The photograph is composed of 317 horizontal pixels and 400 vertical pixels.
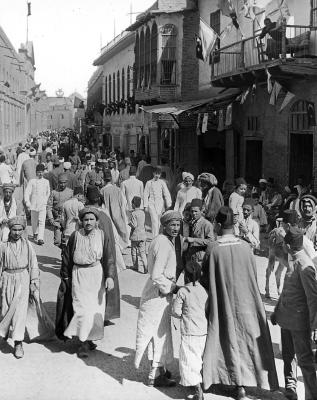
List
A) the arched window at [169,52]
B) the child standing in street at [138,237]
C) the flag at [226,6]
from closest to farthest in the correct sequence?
the child standing in street at [138,237] < the flag at [226,6] < the arched window at [169,52]

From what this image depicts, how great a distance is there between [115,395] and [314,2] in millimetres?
11211

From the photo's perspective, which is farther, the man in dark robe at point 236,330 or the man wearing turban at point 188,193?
the man wearing turban at point 188,193

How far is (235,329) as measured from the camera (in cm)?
528

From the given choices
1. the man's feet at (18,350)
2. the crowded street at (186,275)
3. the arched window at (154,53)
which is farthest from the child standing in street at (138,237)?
the arched window at (154,53)

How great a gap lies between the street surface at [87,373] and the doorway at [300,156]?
8.36m

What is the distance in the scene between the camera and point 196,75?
23.3m

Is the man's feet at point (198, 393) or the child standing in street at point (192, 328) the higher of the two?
the child standing in street at point (192, 328)

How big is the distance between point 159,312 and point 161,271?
37cm

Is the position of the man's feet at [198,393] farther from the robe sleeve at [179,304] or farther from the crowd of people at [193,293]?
the robe sleeve at [179,304]

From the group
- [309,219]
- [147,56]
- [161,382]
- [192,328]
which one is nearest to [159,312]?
[192,328]

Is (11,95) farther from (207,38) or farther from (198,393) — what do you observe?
(198,393)

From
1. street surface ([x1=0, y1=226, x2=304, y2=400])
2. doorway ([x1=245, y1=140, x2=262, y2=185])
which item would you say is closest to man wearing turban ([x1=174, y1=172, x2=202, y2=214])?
street surface ([x1=0, y1=226, x2=304, y2=400])

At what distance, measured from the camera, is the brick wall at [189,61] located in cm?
2313

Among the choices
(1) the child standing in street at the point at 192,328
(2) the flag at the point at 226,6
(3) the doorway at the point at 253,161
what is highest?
(2) the flag at the point at 226,6
